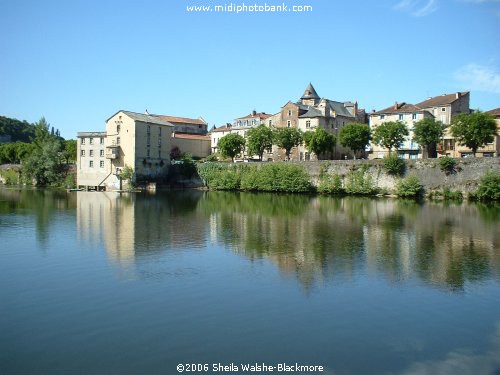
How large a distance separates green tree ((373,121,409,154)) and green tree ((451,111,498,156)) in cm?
715

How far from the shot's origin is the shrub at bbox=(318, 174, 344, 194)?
189 ft

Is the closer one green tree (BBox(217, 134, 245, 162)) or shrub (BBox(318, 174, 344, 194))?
shrub (BBox(318, 174, 344, 194))

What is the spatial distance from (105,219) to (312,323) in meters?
23.3

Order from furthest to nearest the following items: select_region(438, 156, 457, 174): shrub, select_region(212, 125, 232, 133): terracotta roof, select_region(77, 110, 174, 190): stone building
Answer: select_region(212, 125, 232, 133): terracotta roof → select_region(77, 110, 174, 190): stone building → select_region(438, 156, 457, 174): shrub

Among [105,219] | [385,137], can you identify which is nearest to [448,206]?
[385,137]

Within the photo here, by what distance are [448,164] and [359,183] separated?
10.2 meters

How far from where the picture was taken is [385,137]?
60.3 m

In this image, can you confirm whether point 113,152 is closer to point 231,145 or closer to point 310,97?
point 231,145

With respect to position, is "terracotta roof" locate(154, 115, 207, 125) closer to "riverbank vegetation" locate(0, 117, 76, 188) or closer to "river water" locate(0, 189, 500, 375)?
"riverbank vegetation" locate(0, 117, 76, 188)

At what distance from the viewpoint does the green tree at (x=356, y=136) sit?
6272 cm

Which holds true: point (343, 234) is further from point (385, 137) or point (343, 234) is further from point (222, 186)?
point (222, 186)

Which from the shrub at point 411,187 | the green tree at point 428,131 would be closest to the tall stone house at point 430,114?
the green tree at point 428,131

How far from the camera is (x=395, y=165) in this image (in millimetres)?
53531

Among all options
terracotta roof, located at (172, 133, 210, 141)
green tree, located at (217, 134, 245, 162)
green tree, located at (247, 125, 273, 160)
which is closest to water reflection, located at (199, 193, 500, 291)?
green tree, located at (247, 125, 273, 160)
